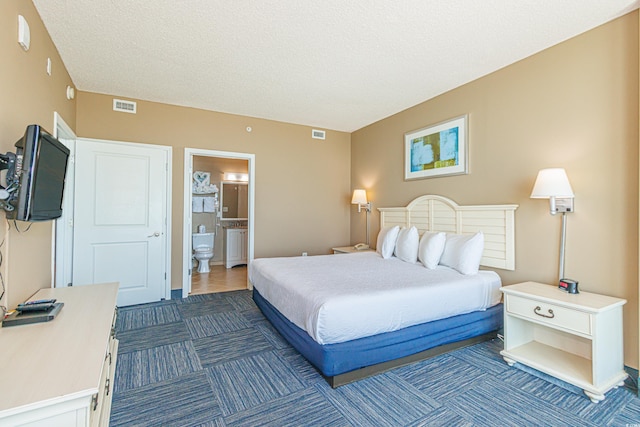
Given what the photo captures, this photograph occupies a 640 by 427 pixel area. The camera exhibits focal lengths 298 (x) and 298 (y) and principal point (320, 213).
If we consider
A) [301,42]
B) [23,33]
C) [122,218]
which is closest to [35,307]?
[23,33]

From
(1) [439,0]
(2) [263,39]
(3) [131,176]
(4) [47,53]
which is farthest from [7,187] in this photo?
(1) [439,0]

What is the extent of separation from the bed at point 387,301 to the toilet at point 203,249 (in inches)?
101

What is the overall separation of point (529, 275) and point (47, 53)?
15.3ft

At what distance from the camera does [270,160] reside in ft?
15.9

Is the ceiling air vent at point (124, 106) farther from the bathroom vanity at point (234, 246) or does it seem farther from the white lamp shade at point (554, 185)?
the white lamp shade at point (554, 185)

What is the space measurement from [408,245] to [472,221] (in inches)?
29.4

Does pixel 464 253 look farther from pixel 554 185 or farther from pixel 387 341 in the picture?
pixel 387 341

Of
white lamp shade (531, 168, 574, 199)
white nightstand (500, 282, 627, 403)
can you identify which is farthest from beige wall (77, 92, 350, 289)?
white lamp shade (531, 168, 574, 199)

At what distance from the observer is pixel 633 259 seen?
2176 mm

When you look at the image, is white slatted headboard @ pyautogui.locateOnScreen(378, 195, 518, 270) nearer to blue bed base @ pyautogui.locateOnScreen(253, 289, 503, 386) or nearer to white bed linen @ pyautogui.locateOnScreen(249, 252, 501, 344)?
white bed linen @ pyautogui.locateOnScreen(249, 252, 501, 344)

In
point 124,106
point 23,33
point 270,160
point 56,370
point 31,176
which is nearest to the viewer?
point 56,370

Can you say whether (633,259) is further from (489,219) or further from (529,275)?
(489,219)

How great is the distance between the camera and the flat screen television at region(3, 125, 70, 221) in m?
1.55

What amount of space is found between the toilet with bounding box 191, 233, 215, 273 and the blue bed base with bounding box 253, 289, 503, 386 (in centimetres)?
333
